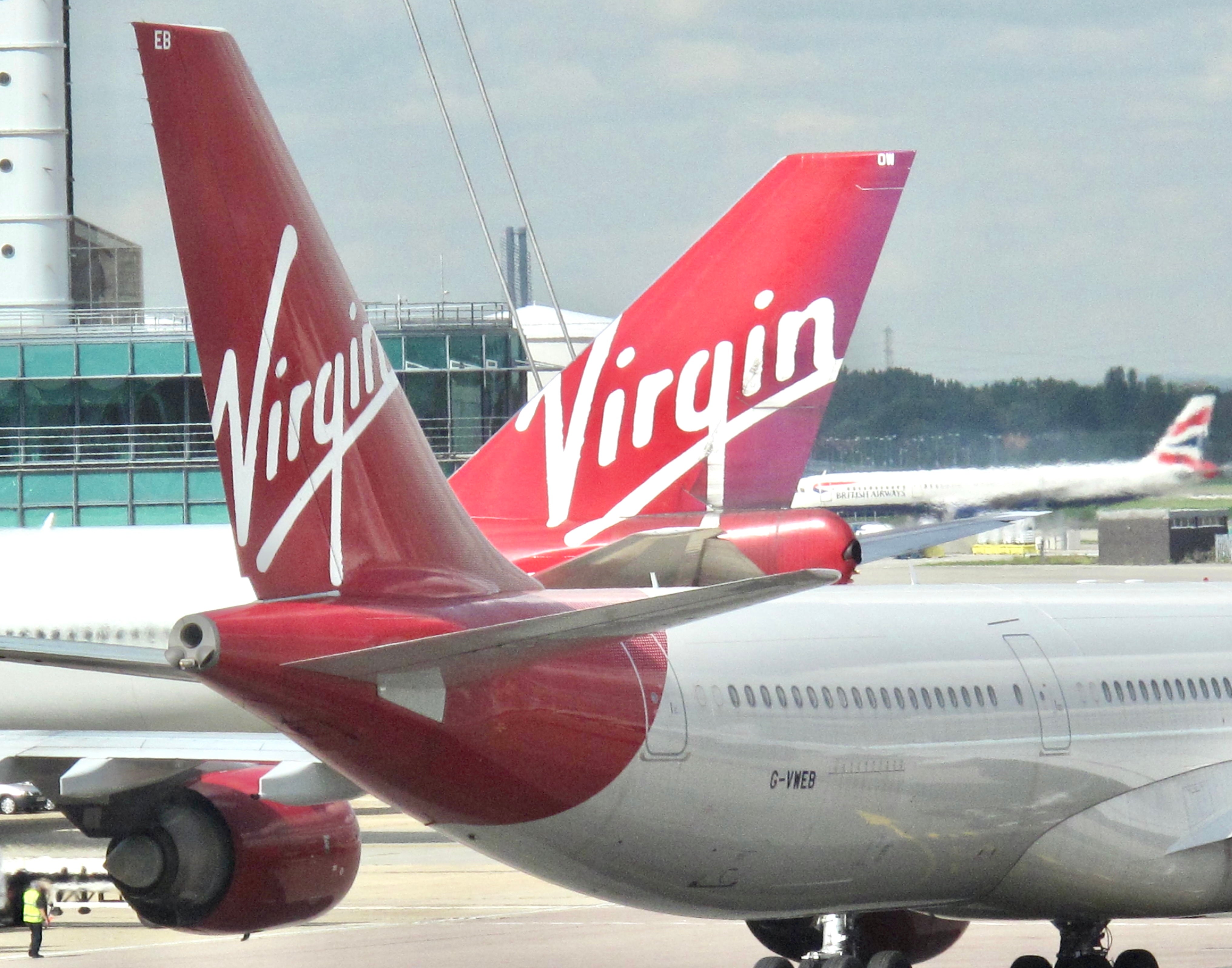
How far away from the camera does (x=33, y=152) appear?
69688 mm

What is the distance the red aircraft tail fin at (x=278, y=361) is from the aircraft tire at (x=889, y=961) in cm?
531

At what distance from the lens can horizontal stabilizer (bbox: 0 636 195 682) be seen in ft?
37.1

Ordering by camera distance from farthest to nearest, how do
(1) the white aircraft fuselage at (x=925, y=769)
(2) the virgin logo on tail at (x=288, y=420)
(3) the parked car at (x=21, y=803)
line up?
(3) the parked car at (x=21, y=803)
(1) the white aircraft fuselage at (x=925, y=769)
(2) the virgin logo on tail at (x=288, y=420)

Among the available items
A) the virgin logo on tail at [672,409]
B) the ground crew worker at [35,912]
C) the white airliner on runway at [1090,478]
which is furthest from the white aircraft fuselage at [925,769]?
the white airliner on runway at [1090,478]

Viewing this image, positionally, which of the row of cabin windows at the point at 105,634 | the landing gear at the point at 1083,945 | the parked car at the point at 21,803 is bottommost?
the parked car at the point at 21,803

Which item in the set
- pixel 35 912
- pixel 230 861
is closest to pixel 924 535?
pixel 230 861

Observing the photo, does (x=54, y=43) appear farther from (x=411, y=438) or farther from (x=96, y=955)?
(x=411, y=438)

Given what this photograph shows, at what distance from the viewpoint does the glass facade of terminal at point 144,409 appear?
48.3 m

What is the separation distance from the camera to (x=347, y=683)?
11266 mm

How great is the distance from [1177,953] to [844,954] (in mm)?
6772

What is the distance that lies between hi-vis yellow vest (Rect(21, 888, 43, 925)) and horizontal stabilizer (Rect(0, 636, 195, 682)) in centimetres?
1046

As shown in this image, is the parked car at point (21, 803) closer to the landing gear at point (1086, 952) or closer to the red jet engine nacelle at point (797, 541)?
the red jet engine nacelle at point (797, 541)

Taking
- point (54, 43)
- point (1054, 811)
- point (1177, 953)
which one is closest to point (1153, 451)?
point (1177, 953)

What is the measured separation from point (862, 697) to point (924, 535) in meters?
6.82
